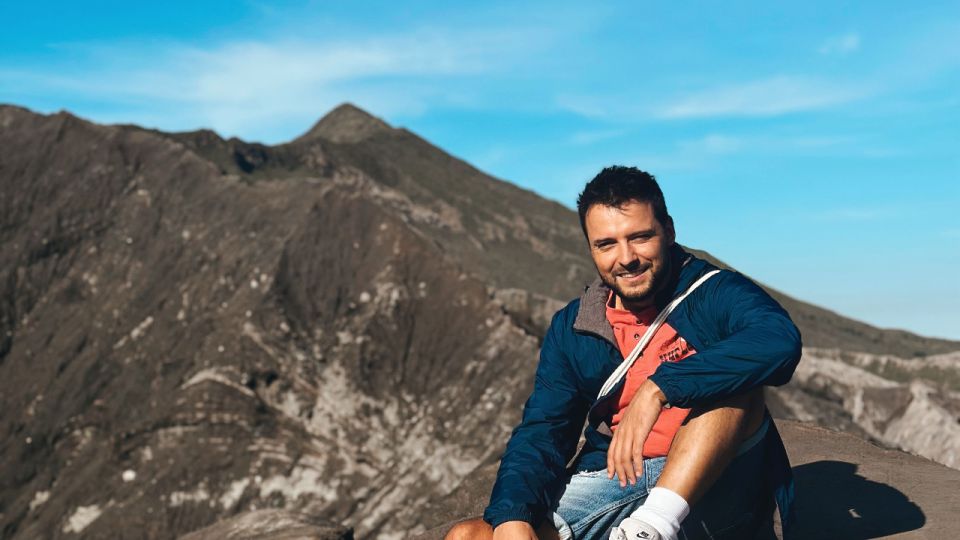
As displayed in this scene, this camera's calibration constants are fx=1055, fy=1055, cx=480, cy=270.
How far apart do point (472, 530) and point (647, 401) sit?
0.90m

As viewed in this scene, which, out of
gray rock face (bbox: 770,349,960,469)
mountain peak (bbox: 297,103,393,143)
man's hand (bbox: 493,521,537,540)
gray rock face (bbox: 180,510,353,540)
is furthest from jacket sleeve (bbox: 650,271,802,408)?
mountain peak (bbox: 297,103,393,143)

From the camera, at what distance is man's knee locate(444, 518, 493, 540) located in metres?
4.22

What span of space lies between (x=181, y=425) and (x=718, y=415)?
13736mm

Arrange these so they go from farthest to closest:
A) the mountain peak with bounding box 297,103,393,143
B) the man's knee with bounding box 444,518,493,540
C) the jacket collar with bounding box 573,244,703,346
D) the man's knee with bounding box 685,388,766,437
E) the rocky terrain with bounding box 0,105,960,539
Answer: the mountain peak with bounding box 297,103,393,143 → the rocky terrain with bounding box 0,105,960,539 → the jacket collar with bounding box 573,244,703,346 → the man's knee with bounding box 444,518,493,540 → the man's knee with bounding box 685,388,766,437

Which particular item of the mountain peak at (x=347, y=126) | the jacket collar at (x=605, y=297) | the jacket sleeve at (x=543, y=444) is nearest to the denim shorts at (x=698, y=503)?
the jacket sleeve at (x=543, y=444)

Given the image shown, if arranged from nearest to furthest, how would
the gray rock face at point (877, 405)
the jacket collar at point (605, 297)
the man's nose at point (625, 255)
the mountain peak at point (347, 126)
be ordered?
the man's nose at point (625, 255)
the jacket collar at point (605, 297)
the gray rock face at point (877, 405)
the mountain peak at point (347, 126)

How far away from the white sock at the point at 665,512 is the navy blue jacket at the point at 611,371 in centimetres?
35

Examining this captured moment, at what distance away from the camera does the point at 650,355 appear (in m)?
4.43

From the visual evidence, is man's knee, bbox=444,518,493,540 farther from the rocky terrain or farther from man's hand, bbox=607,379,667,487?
the rocky terrain

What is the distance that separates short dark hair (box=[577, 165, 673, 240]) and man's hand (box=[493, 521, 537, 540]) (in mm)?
1282

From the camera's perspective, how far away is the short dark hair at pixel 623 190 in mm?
4355

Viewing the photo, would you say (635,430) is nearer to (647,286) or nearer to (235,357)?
(647,286)

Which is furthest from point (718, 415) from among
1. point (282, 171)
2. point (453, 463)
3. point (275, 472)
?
point (282, 171)

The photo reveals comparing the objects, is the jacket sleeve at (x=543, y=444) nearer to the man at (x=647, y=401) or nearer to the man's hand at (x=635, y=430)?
the man at (x=647, y=401)
